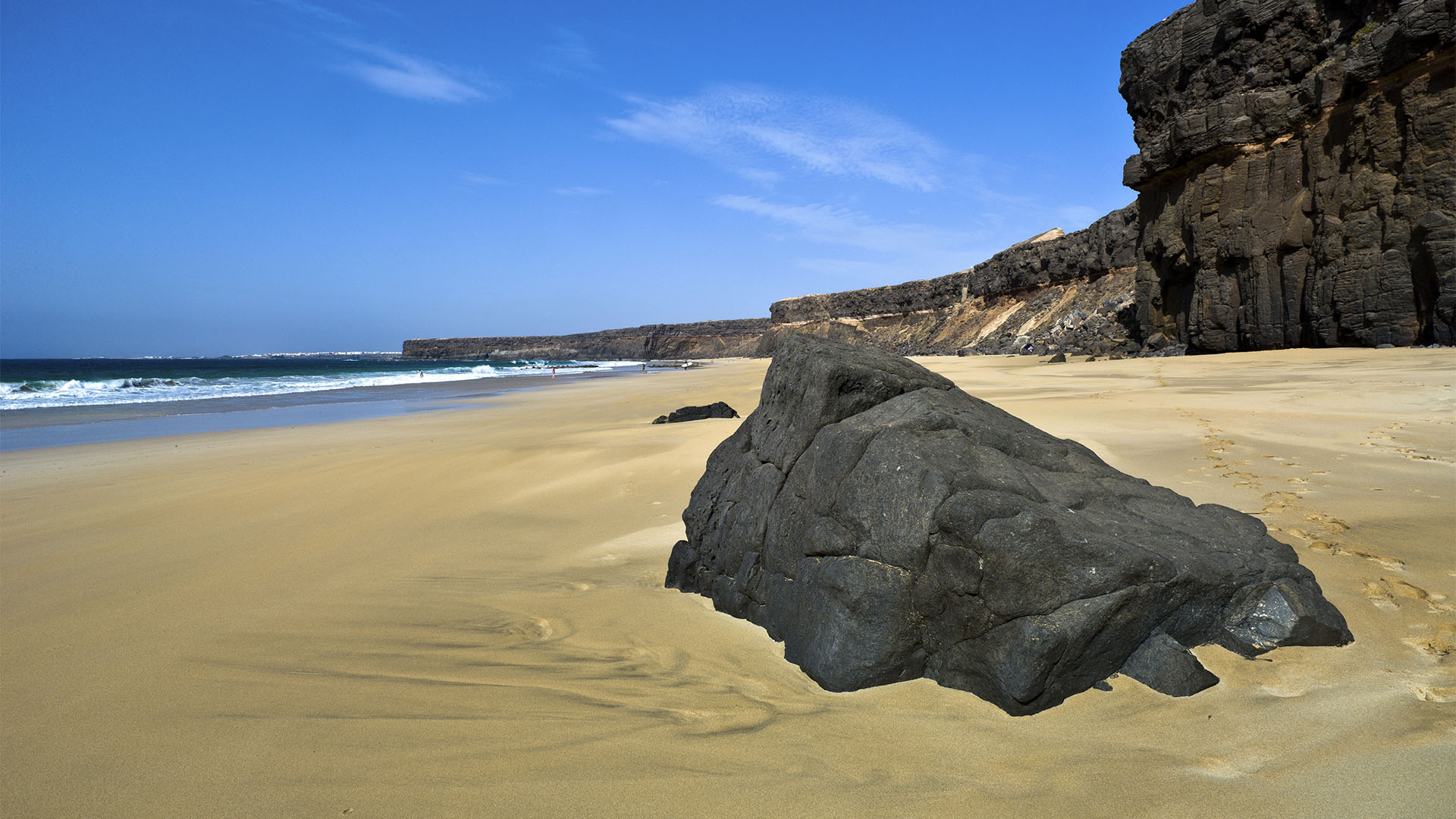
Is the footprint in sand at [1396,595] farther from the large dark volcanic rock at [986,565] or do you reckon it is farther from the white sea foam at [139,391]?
the white sea foam at [139,391]

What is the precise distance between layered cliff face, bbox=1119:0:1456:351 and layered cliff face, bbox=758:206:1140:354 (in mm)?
5181

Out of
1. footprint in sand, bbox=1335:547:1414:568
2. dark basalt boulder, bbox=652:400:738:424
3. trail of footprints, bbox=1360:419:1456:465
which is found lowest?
footprint in sand, bbox=1335:547:1414:568

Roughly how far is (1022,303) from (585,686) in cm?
5570

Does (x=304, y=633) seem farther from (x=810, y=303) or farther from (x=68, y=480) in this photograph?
(x=810, y=303)

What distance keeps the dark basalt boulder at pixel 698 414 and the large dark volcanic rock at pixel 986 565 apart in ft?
29.4

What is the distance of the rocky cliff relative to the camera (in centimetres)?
12581

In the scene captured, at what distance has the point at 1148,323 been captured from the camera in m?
24.6

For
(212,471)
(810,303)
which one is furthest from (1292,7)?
(810,303)

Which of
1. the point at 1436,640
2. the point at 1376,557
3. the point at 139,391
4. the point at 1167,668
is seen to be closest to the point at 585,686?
the point at 1167,668

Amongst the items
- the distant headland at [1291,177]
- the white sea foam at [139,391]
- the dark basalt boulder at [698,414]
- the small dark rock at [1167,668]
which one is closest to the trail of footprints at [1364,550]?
the small dark rock at [1167,668]

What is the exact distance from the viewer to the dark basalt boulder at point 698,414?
12.7m

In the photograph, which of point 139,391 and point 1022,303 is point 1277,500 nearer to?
point 139,391

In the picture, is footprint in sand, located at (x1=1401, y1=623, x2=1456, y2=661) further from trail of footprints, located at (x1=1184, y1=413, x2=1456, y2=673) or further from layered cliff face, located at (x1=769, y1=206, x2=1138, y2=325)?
layered cliff face, located at (x1=769, y1=206, x2=1138, y2=325)

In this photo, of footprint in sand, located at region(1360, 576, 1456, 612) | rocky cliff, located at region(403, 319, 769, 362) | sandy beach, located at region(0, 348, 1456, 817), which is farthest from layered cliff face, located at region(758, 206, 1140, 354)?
rocky cliff, located at region(403, 319, 769, 362)
